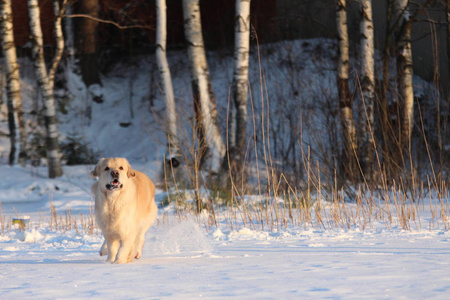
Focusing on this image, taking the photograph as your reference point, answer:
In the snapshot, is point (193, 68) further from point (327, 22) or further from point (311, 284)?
point (311, 284)

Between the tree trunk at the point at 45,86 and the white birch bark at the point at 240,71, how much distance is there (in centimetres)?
377

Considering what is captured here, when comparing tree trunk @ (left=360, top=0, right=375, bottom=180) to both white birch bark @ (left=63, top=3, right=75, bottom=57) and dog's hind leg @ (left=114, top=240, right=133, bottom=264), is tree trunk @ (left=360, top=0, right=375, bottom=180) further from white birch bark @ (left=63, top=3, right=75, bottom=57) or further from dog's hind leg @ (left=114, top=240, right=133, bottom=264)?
white birch bark @ (left=63, top=3, right=75, bottom=57)

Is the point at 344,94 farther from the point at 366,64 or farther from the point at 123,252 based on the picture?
the point at 123,252

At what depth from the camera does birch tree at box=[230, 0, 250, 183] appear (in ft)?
30.5

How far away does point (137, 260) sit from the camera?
4648 millimetres

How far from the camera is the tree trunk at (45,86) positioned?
11.4 meters

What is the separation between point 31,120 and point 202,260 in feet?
39.8

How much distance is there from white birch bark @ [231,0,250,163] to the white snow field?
302cm

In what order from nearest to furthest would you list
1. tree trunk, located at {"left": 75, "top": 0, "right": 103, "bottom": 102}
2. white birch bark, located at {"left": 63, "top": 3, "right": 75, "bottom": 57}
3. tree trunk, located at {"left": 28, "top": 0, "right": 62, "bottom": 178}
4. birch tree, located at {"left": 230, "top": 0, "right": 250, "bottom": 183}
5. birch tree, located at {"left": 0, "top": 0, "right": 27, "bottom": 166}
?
1. birch tree, located at {"left": 230, "top": 0, "right": 250, "bottom": 183}
2. tree trunk, located at {"left": 28, "top": 0, "right": 62, "bottom": 178}
3. birch tree, located at {"left": 0, "top": 0, "right": 27, "bottom": 166}
4. white birch bark, located at {"left": 63, "top": 3, "right": 75, "bottom": 57}
5. tree trunk, located at {"left": 75, "top": 0, "right": 103, "bottom": 102}

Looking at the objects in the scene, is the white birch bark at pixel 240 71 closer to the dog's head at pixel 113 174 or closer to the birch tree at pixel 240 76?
the birch tree at pixel 240 76

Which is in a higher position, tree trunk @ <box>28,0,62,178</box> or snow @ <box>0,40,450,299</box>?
tree trunk @ <box>28,0,62,178</box>

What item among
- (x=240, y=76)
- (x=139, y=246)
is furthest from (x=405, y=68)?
(x=139, y=246)

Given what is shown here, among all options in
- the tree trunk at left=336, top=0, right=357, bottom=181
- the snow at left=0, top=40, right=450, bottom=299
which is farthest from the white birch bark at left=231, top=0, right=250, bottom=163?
the snow at left=0, top=40, right=450, bottom=299

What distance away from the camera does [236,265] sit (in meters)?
4.02
